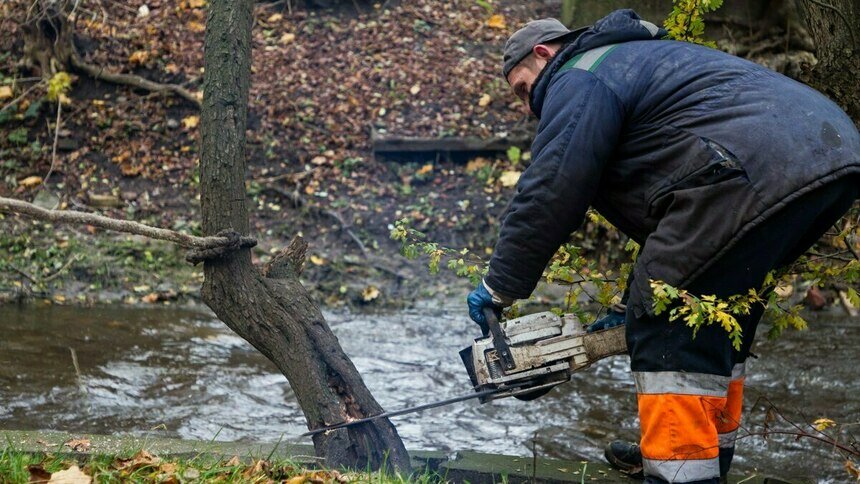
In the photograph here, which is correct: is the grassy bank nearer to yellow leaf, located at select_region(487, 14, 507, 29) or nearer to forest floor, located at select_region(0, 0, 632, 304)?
forest floor, located at select_region(0, 0, 632, 304)

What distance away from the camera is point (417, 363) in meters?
6.70

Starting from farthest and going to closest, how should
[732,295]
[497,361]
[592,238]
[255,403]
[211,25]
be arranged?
[592,238] < [255,403] < [211,25] < [497,361] < [732,295]

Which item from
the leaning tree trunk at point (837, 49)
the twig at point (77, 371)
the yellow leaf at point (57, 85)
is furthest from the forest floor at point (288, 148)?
the leaning tree trunk at point (837, 49)

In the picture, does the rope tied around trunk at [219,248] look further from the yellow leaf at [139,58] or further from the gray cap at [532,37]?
the yellow leaf at [139,58]

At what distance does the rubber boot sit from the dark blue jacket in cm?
105

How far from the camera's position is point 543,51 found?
3.75m

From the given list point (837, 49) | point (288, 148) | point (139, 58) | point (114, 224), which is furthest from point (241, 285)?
point (139, 58)

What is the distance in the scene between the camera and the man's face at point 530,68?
12.3 feet

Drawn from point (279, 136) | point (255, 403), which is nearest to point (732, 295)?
point (255, 403)

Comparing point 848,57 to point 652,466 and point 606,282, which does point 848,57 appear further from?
point 652,466

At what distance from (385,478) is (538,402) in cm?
271

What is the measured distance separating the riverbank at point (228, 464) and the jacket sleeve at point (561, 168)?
2.94 ft

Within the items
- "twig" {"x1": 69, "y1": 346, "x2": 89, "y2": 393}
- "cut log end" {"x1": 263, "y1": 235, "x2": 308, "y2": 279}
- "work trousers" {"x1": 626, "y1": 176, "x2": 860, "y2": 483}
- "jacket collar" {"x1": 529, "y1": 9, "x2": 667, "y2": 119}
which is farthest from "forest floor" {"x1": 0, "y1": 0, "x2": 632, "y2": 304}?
"work trousers" {"x1": 626, "y1": 176, "x2": 860, "y2": 483}

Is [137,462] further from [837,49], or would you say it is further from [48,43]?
[48,43]
